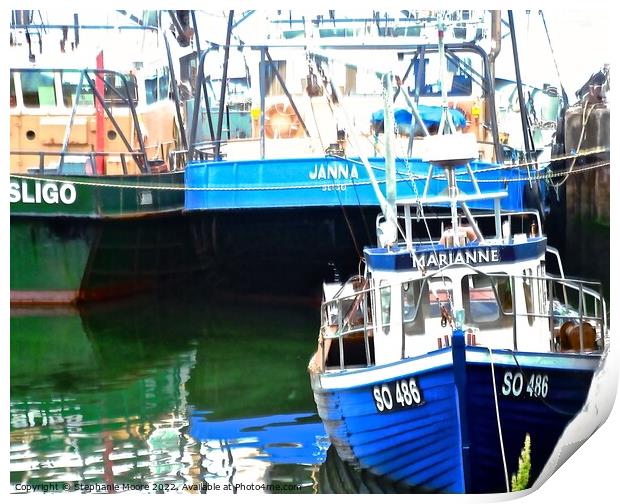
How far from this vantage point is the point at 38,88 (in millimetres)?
11531

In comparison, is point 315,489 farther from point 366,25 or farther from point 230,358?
point 366,25

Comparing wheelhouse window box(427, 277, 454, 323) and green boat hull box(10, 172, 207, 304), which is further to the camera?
green boat hull box(10, 172, 207, 304)

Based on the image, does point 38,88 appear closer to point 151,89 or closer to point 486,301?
point 151,89

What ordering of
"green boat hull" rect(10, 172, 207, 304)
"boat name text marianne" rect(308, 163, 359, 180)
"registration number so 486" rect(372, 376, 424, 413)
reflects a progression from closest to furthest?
"registration number so 486" rect(372, 376, 424, 413) < "green boat hull" rect(10, 172, 207, 304) < "boat name text marianne" rect(308, 163, 359, 180)

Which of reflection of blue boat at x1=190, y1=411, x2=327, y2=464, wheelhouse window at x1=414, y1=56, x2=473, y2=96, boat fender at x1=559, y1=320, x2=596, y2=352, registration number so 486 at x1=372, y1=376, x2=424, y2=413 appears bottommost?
reflection of blue boat at x1=190, y1=411, x2=327, y2=464

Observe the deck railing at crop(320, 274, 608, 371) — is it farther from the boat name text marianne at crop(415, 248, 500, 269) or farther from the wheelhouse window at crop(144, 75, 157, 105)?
the wheelhouse window at crop(144, 75, 157, 105)

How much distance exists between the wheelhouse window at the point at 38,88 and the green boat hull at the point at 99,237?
544 millimetres

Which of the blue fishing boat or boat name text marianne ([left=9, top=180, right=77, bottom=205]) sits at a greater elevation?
boat name text marianne ([left=9, top=180, right=77, bottom=205])

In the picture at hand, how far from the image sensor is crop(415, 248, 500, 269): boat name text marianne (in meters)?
11.3

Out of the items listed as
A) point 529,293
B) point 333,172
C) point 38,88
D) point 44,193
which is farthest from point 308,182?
point 38,88

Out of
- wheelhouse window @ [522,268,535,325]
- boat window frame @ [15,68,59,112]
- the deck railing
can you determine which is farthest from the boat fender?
boat window frame @ [15,68,59,112]

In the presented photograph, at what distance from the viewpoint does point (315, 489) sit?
1136 cm

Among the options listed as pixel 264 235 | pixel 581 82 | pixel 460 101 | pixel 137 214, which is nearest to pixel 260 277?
pixel 264 235

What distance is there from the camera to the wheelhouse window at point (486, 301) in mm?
11305
